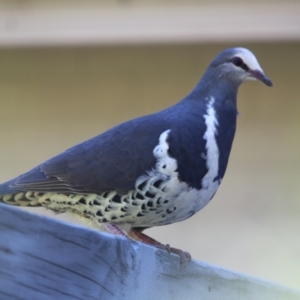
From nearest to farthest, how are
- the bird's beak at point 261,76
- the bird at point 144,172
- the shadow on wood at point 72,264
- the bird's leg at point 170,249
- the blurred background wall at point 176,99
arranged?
the shadow on wood at point 72,264 → the bird's leg at point 170,249 → the bird at point 144,172 → the bird's beak at point 261,76 → the blurred background wall at point 176,99

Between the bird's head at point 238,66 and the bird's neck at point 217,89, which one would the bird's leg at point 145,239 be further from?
the bird's head at point 238,66

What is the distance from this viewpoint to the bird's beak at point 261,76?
2.09m

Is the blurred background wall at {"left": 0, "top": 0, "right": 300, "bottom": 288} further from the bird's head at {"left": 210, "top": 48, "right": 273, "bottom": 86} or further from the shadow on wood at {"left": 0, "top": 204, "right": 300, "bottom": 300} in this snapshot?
the shadow on wood at {"left": 0, "top": 204, "right": 300, "bottom": 300}

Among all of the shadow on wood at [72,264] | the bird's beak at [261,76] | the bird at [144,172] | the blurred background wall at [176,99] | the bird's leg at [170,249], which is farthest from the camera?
the blurred background wall at [176,99]

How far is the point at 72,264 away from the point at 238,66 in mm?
1408

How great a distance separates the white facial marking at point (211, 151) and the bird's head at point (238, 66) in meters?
0.23

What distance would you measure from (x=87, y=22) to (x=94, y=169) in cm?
118

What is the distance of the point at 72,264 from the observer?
0.93 m

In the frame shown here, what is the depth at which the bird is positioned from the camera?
1842 mm

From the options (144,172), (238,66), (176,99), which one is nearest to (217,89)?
(238,66)

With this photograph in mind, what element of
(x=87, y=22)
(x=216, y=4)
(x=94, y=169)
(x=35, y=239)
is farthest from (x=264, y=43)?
(x=35, y=239)

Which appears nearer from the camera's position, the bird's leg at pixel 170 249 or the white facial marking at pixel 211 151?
the bird's leg at pixel 170 249

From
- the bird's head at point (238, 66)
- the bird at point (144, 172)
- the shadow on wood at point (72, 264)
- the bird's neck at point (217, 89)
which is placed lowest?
the shadow on wood at point (72, 264)

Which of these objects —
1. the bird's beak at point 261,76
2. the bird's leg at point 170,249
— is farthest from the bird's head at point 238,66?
the bird's leg at point 170,249
